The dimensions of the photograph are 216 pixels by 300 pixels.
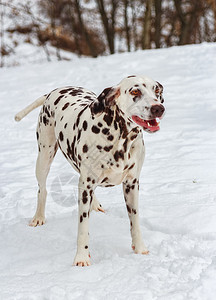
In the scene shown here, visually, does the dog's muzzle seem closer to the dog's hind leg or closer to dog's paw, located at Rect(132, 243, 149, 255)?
dog's paw, located at Rect(132, 243, 149, 255)

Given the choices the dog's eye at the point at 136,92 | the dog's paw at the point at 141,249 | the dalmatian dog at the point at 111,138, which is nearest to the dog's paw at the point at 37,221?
the dalmatian dog at the point at 111,138

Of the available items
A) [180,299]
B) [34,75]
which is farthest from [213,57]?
[180,299]

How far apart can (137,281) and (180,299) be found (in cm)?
39

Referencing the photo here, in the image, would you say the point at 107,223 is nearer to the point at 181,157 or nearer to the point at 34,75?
the point at 181,157

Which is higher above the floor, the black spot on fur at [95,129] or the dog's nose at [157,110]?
the dog's nose at [157,110]

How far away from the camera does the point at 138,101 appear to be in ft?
9.20

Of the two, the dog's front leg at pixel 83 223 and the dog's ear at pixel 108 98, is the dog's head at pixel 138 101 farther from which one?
the dog's front leg at pixel 83 223

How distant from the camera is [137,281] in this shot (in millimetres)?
2809

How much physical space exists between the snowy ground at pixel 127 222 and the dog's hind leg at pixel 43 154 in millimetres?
159

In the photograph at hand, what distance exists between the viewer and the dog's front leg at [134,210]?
3.35m

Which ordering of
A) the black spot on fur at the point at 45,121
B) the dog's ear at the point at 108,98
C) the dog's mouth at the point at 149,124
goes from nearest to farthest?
1. the dog's mouth at the point at 149,124
2. the dog's ear at the point at 108,98
3. the black spot on fur at the point at 45,121

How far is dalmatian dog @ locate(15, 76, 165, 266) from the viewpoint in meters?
2.83

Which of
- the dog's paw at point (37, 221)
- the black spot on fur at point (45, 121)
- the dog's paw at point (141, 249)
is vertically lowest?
the dog's paw at point (37, 221)

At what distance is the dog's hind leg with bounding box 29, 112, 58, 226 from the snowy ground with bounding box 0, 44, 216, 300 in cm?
16
